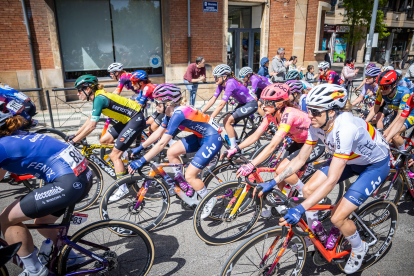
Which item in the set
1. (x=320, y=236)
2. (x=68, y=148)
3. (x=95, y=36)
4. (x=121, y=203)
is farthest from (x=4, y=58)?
(x=320, y=236)

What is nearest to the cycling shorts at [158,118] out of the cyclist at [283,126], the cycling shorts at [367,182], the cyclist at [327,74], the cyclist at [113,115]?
the cyclist at [113,115]

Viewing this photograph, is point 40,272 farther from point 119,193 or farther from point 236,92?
point 236,92

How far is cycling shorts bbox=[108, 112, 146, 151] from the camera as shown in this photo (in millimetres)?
4871

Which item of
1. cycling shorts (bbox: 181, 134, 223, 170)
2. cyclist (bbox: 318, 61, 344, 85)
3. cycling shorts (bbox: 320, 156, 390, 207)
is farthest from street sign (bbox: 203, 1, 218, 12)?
cycling shorts (bbox: 320, 156, 390, 207)

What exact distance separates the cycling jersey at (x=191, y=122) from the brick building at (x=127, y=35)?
31.0ft

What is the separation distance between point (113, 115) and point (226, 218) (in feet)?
8.87

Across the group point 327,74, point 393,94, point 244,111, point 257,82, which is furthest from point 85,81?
point 327,74

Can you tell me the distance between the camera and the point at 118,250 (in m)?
3.48

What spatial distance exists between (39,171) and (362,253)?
3.37 meters

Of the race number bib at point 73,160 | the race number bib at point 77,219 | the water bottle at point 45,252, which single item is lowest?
the water bottle at point 45,252

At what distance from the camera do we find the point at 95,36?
1250cm

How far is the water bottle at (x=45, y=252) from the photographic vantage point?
2.73 metres

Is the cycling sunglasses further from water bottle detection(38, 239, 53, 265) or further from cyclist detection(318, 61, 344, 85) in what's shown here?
cyclist detection(318, 61, 344, 85)

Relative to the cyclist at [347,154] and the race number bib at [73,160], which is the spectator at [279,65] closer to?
the cyclist at [347,154]
